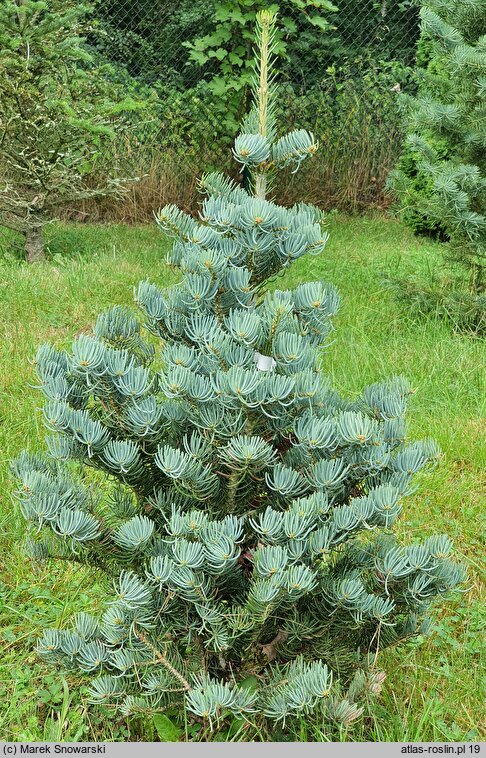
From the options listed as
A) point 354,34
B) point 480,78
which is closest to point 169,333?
point 480,78

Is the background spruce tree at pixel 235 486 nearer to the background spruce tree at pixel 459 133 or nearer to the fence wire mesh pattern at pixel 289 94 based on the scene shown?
the background spruce tree at pixel 459 133

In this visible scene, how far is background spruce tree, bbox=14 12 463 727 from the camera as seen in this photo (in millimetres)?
1713

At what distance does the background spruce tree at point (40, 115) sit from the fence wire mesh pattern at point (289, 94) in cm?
252

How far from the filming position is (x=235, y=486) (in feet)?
5.94

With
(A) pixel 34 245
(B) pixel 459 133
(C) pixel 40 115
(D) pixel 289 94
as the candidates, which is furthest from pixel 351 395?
(D) pixel 289 94

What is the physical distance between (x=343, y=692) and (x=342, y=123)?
370 inches

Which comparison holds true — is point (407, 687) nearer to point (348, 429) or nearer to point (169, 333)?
point (348, 429)

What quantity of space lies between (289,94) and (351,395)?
24.2 feet

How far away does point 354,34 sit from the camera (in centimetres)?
1170

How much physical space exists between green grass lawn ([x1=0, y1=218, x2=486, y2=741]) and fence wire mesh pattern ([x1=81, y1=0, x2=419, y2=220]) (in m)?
2.47

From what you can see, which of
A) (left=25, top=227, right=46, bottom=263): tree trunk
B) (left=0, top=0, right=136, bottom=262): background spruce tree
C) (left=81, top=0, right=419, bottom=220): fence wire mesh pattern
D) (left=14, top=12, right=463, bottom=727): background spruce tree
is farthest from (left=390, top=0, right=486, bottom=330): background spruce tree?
(left=81, top=0, right=419, bottom=220): fence wire mesh pattern

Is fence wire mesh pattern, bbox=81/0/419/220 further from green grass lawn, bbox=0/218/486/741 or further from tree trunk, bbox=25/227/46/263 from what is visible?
tree trunk, bbox=25/227/46/263

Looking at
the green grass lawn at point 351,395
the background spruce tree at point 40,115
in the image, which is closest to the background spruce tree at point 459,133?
the green grass lawn at point 351,395

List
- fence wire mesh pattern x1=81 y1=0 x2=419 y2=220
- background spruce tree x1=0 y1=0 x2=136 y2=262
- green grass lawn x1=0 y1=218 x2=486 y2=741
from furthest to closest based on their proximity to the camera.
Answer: fence wire mesh pattern x1=81 y1=0 x2=419 y2=220 < background spruce tree x1=0 y1=0 x2=136 y2=262 < green grass lawn x1=0 y1=218 x2=486 y2=741
